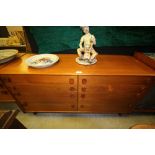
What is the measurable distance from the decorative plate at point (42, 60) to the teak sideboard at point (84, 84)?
0.04 metres

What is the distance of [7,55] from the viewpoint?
143 centimetres

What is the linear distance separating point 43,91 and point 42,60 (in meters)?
0.32

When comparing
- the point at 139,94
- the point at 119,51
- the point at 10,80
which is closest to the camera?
the point at 10,80

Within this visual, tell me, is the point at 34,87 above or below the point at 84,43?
below

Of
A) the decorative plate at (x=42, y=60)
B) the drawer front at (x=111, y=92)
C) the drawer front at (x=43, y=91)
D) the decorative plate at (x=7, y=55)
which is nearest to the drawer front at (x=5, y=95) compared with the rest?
the drawer front at (x=43, y=91)

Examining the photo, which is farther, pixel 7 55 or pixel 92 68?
pixel 7 55

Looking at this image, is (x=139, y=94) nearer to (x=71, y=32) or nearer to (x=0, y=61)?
(x=71, y=32)

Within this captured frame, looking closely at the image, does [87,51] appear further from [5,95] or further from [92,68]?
[5,95]

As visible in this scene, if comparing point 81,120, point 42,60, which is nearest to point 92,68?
point 42,60

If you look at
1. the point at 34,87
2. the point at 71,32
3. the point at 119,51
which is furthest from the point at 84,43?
the point at 34,87

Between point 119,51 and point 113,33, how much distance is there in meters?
0.23

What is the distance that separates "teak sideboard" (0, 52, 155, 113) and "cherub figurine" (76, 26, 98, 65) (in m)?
0.06

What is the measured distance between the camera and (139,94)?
1427 mm

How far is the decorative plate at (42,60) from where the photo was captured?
1309 millimetres
